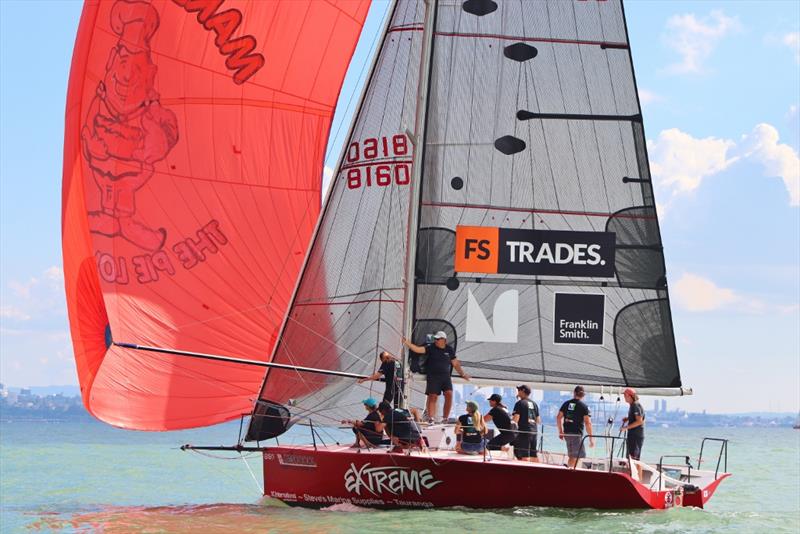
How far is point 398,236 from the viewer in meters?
15.2

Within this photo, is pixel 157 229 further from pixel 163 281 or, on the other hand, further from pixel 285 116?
pixel 285 116

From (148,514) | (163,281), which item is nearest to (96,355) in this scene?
(163,281)

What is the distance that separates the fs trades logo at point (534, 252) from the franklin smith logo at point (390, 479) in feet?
10.1

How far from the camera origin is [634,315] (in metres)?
14.8

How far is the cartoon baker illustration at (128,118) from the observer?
15578mm

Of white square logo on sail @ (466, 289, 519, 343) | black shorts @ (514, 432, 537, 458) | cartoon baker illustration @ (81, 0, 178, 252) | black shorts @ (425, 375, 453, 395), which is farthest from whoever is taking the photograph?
cartoon baker illustration @ (81, 0, 178, 252)

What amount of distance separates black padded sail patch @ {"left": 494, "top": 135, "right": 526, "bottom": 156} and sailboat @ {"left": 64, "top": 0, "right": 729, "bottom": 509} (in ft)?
0.06

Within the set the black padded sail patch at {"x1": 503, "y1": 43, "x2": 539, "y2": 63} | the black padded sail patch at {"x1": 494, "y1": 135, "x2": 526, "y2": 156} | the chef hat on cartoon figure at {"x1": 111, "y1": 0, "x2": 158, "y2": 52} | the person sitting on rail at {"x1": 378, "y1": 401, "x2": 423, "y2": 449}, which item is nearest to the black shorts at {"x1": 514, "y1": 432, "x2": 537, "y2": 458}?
the person sitting on rail at {"x1": 378, "y1": 401, "x2": 423, "y2": 449}

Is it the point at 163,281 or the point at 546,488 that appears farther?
the point at 163,281

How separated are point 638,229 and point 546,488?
4055mm

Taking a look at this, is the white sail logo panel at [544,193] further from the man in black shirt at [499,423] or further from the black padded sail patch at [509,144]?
the man in black shirt at [499,423]

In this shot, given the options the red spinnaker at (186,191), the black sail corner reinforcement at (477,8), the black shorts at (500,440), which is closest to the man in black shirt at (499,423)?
the black shorts at (500,440)

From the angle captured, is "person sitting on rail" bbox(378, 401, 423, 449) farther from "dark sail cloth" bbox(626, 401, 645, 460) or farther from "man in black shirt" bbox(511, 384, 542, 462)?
"dark sail cloth" bbox(626, 401, 645, 460)

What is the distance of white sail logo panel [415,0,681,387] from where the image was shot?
1473 centimetres
